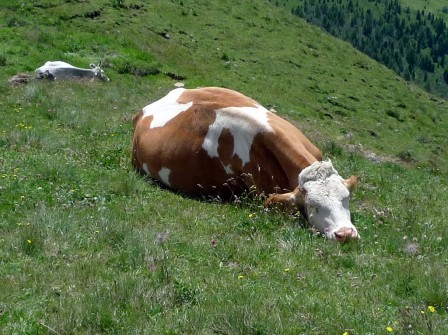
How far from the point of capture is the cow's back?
961cm

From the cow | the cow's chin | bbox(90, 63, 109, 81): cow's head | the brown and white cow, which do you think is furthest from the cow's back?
bbox(90, 63, 109, 81): cow's head

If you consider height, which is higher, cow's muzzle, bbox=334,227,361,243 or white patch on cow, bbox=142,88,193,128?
cow's muzzle, bbox=334,227,361,243

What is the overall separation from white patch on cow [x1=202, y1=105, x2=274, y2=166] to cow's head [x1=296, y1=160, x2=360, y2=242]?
1440 millimetres

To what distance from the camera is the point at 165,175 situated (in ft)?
36.1

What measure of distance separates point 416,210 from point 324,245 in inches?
132

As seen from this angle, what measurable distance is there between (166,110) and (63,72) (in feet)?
36.5

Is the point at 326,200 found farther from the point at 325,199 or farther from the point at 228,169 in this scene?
the point at 228,169

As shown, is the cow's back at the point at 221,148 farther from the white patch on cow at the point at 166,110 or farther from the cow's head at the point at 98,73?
the cow's head at the point at 98,73

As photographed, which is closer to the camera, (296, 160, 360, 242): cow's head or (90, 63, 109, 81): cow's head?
(296, 160, 360, 242): cow's head

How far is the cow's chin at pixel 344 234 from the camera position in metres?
7.82

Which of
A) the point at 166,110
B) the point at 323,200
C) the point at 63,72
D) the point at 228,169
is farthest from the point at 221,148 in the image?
the point at 63,72

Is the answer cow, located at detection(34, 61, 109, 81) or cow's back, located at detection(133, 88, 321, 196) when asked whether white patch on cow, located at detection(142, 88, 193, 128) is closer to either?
cow's back, located at detection(133, 88, 321, 196)

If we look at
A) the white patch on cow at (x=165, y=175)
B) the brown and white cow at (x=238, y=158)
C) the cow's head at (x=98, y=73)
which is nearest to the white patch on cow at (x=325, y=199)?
the brown and white cow at (x=238, y=158)

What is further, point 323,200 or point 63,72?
point 63,72
